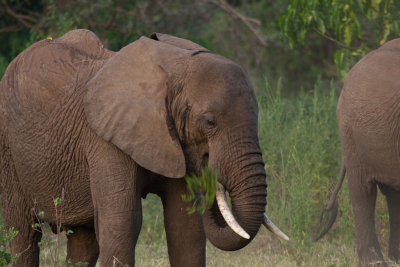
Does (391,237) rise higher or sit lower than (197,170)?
lower

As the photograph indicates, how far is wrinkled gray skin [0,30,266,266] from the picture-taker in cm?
401

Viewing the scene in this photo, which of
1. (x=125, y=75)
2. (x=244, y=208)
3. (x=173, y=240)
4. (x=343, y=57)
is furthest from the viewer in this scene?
(x=343, y=57)

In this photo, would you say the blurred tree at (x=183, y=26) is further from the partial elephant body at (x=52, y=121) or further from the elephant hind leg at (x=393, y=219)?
the partial elephant body at (x=52, y=121)

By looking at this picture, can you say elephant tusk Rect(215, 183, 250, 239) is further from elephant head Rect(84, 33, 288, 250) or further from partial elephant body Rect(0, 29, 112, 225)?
partial elephant body Rect(0, 29, 112, 225)

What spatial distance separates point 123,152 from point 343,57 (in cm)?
354

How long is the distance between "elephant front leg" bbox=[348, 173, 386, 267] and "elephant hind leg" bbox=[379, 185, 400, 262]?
0.12 metres

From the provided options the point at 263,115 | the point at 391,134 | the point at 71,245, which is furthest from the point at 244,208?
the point at 263,115

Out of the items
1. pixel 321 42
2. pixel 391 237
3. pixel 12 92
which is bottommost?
pixel 321 42

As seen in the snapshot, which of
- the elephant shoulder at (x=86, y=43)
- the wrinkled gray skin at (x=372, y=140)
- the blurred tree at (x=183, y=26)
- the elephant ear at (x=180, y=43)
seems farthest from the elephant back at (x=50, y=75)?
the blurred tree at (x=183, y=26)

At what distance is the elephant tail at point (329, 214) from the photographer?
6547mm

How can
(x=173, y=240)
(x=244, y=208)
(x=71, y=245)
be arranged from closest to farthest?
(x=244, y=208) → (x=173, y=240) → (x=71, y=245)

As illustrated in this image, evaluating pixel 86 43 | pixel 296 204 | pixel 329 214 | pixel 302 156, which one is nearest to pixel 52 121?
pixel 86 43

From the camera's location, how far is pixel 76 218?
15.1 ft

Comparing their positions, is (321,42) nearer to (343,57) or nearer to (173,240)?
(343,57)
